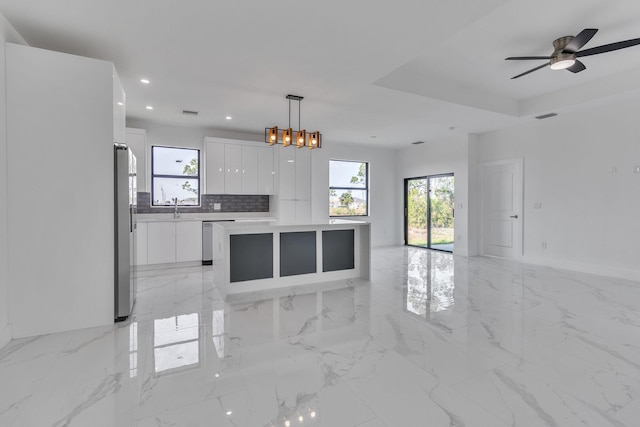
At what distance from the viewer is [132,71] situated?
362 centimetres

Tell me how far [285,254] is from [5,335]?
2706 mm

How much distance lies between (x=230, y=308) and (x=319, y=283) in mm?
1389

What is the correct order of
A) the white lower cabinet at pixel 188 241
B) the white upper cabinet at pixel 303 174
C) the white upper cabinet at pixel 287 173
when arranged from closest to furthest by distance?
the white lower cabinet at pixel 188 241, the white upper cabinet at pixel 287 173, the white upper cabinet at pixel 303 174

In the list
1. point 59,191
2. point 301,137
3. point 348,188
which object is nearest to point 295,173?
point 348,188

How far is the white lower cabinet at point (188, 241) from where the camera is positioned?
5551mm

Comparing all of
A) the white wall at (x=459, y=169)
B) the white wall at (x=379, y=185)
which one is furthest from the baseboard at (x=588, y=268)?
the white wall at (x=379, y=185)

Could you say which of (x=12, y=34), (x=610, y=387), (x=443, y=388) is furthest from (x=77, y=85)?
(x=610, y=387)

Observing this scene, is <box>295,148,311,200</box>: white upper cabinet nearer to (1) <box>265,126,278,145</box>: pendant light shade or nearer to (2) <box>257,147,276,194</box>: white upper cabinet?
(2) <box>257,147,276,194</box>: white upper cabinet

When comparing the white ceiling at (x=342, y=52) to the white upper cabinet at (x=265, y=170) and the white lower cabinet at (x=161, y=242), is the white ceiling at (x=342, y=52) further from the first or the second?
the white lower cabinet at (x=161, y=242)

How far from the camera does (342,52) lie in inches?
126

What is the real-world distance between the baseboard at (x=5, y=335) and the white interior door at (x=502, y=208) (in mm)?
7416

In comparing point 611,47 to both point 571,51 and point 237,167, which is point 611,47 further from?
point 237,167

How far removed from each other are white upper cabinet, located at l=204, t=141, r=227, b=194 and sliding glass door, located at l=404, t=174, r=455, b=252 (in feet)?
16.2

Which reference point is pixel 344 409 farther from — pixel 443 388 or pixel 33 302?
pixel 33 302
